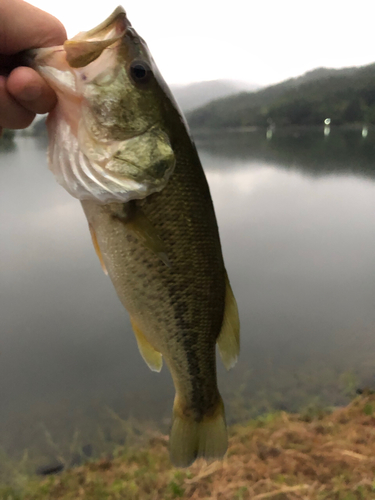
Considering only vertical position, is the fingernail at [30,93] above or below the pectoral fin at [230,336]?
above

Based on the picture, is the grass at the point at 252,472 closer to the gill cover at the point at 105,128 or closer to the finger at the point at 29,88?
the gill cover at the point at 105,128

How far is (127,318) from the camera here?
171 cm

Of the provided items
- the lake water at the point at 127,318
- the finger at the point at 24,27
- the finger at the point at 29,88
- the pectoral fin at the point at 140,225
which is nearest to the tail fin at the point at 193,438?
the pectoral fin at the point at 140,225

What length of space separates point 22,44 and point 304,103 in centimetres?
292

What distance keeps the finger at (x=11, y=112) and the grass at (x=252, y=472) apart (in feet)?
4.27

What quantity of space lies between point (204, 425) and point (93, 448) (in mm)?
1031

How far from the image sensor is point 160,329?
53cm

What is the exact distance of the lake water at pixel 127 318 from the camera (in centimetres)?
147

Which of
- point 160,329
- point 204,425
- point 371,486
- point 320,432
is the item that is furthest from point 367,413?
point 160,329

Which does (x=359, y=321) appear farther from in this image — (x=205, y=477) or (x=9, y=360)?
(x=9, y=360)

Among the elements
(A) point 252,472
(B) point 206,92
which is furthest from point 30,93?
(B) point 206,92

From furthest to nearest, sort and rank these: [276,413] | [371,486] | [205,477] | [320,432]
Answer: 1. [276,413]
2. [320,432]
3. [205,477]
4. [371,486]

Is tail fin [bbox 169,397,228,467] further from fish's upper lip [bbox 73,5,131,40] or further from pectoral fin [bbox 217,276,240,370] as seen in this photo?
fish's upper lip [bbox 73,5,131,40]

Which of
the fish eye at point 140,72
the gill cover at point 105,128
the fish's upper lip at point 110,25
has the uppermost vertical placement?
the fish's upper lip at point 110,25
